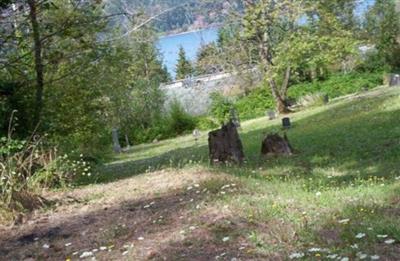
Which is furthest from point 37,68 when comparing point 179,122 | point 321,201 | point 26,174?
point 179,122

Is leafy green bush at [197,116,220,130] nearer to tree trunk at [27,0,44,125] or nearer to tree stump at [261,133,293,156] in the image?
tree stump at [261,133,293,156]

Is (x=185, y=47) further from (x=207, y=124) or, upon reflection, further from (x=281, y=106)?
(x=281, y=106)

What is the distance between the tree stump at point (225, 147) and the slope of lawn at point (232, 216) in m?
0.60

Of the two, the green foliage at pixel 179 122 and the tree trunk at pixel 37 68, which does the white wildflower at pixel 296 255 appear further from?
the green foliage at pixel 179 122

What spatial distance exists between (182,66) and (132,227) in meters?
50.2

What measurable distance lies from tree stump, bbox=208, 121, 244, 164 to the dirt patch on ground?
2.10 meters

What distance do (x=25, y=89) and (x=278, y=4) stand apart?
1621 centimetres

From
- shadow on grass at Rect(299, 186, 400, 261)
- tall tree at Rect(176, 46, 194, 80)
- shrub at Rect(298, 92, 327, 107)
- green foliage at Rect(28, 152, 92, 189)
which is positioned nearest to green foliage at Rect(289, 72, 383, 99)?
shrub at Rect(298, 92, 327, 107)

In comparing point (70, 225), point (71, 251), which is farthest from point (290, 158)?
point (71, 251)

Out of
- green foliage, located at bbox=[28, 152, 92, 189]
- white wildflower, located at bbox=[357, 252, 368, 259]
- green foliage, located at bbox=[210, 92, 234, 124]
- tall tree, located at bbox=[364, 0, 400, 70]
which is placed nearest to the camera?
white wildflower, located at bbox=[357, 252, 368, 259]

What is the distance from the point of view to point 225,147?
10.4 meters

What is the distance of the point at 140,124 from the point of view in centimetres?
3350

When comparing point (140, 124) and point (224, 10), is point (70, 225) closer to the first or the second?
point (224, 10)

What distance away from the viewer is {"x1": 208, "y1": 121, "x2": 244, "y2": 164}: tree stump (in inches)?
406
